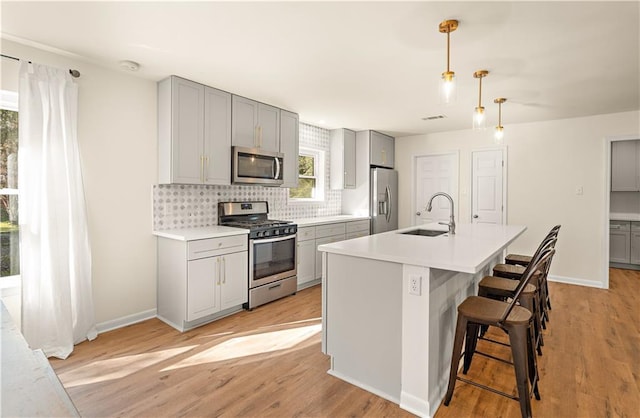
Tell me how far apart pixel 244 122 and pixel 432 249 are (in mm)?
2610

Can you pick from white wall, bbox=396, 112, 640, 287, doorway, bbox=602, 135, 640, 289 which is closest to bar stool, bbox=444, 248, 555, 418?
white wall, bbox=396, 112, 640, 287

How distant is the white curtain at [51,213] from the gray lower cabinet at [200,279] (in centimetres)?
67

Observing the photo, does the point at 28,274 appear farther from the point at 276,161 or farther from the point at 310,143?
the point at 310,143

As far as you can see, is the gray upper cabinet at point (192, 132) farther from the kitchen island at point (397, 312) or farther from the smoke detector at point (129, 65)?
the kitchen island at point (397, 312)

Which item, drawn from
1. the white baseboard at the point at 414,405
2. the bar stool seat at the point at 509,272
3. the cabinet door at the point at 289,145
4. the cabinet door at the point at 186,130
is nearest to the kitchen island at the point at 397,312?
the white baseboard at the point at 414,405

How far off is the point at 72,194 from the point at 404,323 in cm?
272

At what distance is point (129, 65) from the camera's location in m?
2.84

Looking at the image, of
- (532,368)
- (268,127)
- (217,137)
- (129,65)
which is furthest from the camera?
(268,127)

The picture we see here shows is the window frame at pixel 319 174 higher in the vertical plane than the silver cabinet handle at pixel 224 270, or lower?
higher

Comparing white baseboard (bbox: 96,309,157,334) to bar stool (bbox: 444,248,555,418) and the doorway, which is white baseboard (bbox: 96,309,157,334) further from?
the doorway

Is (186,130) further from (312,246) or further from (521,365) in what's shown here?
(521,365)

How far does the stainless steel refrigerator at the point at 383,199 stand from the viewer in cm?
568

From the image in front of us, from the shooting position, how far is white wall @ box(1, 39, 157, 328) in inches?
114

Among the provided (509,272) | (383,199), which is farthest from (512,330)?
(383,199)
